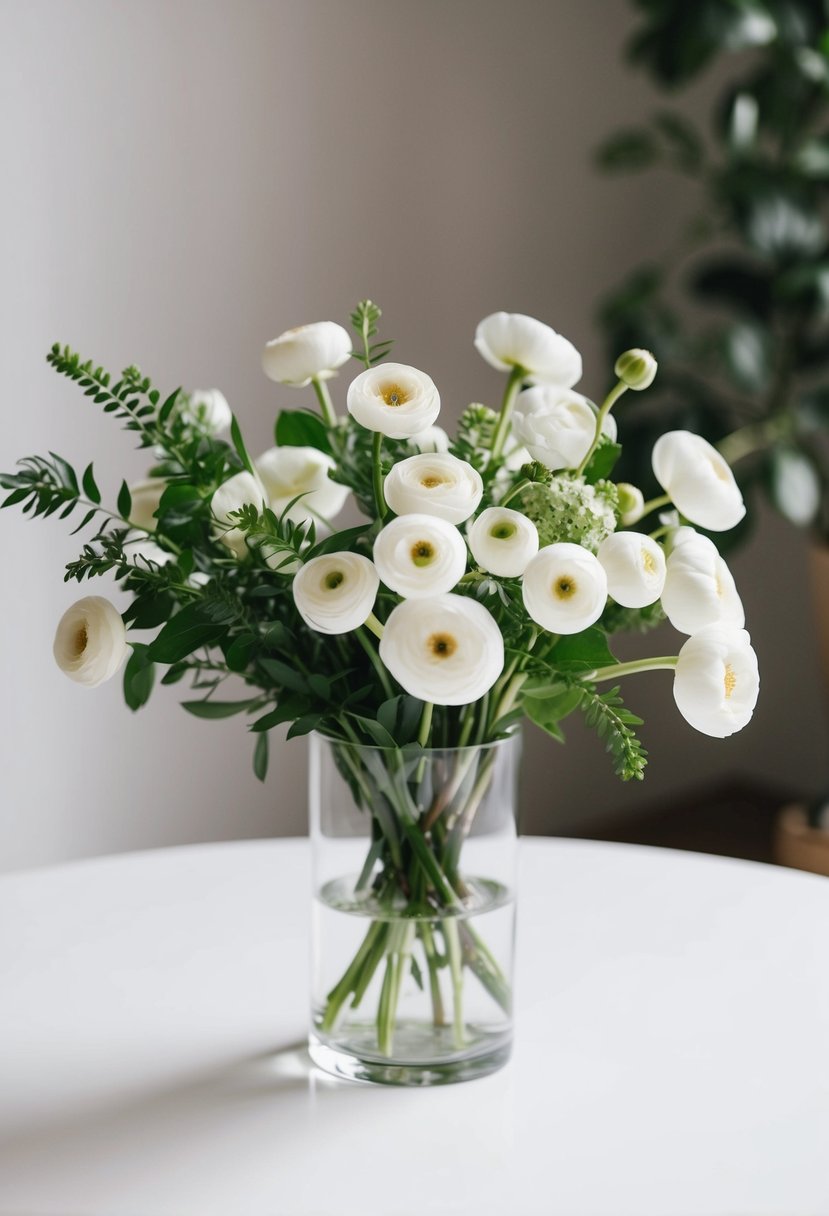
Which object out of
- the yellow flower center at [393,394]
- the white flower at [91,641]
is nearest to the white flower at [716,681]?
the yellow flower center at [393,394]

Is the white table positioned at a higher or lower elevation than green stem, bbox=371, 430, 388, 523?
lower

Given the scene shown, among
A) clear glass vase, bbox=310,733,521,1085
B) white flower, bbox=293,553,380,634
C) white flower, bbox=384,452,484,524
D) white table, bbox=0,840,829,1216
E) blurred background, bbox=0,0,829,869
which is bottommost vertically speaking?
white table, bbox=0,840,829,1216

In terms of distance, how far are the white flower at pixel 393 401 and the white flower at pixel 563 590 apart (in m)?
0.10

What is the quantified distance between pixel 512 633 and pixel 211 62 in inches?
57.4

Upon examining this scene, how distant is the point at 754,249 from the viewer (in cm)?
220

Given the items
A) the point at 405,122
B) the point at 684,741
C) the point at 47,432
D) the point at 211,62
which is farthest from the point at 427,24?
the point at 684,741

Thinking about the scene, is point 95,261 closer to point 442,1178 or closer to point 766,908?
point 766,908

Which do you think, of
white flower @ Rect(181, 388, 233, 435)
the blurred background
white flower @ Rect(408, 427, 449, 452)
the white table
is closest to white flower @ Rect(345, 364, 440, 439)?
white flower @ Rect(408, 427, 449, 452)

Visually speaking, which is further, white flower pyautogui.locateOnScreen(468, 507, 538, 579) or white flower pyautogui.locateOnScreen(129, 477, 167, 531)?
white flower pyautogui.locateOnScreen(129, 477, 167, 531)

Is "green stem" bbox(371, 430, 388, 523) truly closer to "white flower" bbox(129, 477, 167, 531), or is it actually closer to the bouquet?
the bouquet

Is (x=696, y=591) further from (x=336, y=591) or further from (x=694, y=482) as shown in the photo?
(x=336, y=591)

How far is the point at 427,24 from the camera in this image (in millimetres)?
2219

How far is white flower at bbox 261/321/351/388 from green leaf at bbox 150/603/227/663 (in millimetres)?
151

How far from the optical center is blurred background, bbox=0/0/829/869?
185 centimetres
